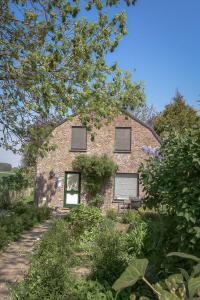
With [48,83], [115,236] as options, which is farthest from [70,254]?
[48,83]

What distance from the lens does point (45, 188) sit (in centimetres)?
2625

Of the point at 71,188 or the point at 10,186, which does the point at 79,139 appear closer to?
the point at 71,188

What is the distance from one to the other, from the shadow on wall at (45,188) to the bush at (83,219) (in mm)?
12143

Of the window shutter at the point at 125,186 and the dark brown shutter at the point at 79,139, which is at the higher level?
the dark brown shutter at the point at 79,139

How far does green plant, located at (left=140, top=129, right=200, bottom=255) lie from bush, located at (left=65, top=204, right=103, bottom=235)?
25.0 ft

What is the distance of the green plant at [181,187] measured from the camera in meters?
4.28

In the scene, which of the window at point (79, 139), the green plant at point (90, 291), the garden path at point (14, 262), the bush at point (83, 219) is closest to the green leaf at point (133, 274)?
the green plant at point (90, 291)

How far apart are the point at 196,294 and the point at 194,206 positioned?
117 inches

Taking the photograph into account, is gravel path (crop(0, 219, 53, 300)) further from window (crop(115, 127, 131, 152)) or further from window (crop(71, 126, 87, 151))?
window (crop(115, 127, 131, 152))

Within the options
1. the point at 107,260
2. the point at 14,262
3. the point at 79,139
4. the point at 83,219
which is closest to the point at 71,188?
the point at 79,139

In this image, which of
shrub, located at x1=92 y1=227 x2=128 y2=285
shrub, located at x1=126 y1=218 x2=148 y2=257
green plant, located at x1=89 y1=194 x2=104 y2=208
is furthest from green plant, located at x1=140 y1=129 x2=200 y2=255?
green plant, located at x1=89 y1=194 x2=104 y2=208

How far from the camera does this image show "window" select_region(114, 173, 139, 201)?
26094mm

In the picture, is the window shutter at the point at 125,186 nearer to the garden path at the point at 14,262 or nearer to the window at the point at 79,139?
the window at the point at 79,139

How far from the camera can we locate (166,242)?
16.3 ft
